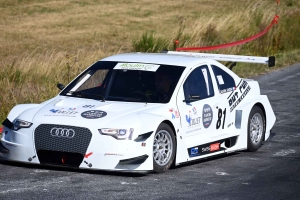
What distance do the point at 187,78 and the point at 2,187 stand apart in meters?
2.94

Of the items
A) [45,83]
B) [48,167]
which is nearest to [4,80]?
[45,83]

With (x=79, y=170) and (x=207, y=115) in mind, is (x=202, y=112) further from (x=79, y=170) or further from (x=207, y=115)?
(x=79, y=170)

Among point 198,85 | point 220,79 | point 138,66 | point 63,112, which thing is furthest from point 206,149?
point 63,112

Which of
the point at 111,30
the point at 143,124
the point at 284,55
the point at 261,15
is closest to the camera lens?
the point at 143,124

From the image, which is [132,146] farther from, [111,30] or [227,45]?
[111,30]

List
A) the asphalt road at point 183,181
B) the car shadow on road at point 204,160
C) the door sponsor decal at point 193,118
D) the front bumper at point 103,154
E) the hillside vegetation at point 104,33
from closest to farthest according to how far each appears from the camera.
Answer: the asphalt road at point 183,181, the front bumper at point 103,154, the door sponsor decal at point 193,118, the car shadow on road at point 204,160, the hillside vegetation at point 104,33

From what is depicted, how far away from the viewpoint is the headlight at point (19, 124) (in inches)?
384

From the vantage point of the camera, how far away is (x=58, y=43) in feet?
94.9

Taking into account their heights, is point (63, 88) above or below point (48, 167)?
above

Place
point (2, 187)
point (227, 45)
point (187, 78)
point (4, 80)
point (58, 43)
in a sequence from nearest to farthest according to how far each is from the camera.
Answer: point (2, 187)
point (187, 78)
point (4, 80)
point (227, 45)
point (58, 43)

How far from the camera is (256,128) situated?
11.7m

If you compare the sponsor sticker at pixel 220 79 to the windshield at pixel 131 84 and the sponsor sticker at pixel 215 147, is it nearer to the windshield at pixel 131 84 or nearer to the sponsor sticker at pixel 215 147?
the windshield at pixel 131 84

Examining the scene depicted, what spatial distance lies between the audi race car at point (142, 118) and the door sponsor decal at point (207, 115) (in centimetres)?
1

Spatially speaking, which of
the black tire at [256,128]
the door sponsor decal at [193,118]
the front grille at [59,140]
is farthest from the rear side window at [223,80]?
the front grille at [59,140]
